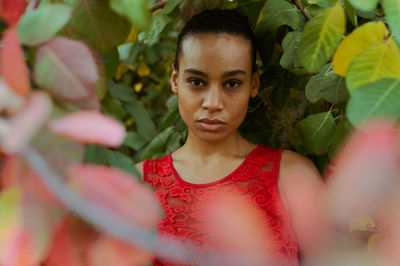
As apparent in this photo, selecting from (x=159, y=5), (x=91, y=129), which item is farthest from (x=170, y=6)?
(x=91, y=129)

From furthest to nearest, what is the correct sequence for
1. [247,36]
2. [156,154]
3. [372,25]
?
[156,154]
[247,36]
[372,25]

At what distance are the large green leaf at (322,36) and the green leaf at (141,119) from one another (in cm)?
78

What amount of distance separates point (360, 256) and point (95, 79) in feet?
0.96

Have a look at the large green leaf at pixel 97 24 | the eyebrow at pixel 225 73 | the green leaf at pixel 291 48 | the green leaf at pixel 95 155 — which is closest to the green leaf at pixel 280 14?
the green leaf at pixel 291 48

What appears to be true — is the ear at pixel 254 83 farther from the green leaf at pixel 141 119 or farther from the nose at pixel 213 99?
the green leaf at pixel 141 119

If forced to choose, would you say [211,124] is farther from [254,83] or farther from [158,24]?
[158,24]

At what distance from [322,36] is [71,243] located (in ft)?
1.32

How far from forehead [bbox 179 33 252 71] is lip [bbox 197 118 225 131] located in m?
0.12

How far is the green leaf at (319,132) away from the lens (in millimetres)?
869

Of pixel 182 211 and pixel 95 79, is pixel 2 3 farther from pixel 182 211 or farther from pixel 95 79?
pixel 182 211

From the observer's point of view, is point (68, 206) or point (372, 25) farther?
point (372, 25)

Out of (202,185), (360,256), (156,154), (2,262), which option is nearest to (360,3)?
(360,256)

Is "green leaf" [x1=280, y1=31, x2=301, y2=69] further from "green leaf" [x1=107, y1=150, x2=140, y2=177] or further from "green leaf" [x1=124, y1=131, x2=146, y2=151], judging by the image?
"green leaf" [x1=124, y1=131, x2=146, y2=151]

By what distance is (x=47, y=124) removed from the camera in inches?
14.3
